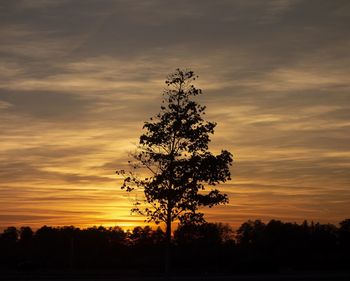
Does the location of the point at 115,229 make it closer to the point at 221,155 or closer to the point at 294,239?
the point at 294,239

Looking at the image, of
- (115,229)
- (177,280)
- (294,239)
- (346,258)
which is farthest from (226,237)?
(177,280)

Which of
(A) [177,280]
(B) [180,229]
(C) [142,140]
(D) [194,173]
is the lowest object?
(A) [177,280]

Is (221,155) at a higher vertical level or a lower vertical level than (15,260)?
higher

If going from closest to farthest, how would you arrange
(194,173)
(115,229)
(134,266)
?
Answer: (194,173)
(134,266)
(115,229)

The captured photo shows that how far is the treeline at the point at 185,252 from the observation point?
232 ft

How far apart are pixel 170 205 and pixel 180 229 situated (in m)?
2.87

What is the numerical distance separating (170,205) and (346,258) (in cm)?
5037

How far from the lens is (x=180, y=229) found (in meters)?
41.8

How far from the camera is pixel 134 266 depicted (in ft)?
264

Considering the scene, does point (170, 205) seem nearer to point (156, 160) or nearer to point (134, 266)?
point (156, 160)

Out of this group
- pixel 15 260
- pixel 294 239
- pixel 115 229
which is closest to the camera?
pixel 15 260

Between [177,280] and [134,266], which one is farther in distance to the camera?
[134,266]

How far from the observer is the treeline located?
70.8 metres

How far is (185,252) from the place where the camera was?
8819cm
